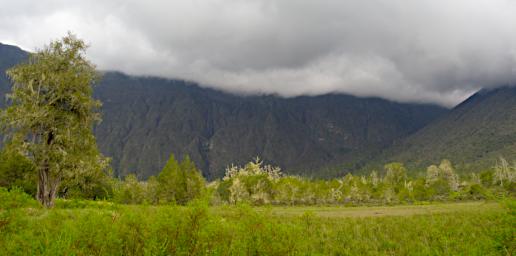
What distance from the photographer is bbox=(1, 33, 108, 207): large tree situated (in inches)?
1001

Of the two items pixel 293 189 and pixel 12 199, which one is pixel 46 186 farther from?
pixel 293 189

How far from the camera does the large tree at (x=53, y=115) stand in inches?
1001

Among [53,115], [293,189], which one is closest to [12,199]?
[53,115]

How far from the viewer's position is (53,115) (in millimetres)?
25828

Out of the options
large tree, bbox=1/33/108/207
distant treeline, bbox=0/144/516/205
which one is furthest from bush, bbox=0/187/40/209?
distant treeline, bbox=0/144/516/205

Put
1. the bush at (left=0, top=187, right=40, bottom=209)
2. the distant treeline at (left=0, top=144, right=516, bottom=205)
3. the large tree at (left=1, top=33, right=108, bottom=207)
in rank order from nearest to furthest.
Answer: the bush at (left=0, top=187, right=40, bottom=209) → the large tree at (left=1, top=33, right=108, bottom=207) → the distant treeline at (left=0, top=144, right=516, bottom=205)

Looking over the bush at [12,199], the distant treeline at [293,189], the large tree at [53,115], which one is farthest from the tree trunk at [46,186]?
the distant treeline at [293,189]

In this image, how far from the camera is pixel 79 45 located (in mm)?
28344

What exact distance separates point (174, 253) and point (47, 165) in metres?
23.2

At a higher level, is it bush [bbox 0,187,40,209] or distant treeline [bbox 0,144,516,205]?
bush [bbox 0,187,40,209]

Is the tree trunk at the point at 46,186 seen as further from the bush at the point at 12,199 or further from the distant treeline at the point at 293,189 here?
the distant treeline at the point at 293,189

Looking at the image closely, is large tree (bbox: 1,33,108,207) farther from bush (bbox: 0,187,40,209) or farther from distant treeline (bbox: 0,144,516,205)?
distant treeline (bbox: 0,144,516,205)

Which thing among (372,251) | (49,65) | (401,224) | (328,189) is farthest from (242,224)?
(328,189)

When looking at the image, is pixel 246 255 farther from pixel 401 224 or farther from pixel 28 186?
pixel 28 186
